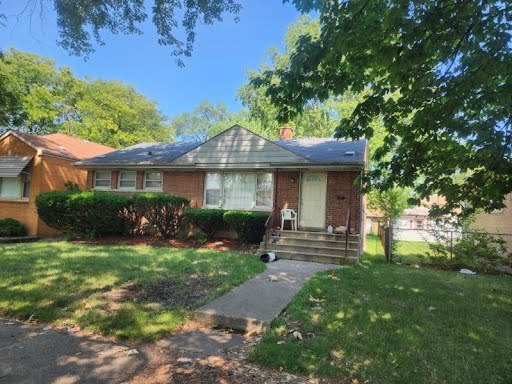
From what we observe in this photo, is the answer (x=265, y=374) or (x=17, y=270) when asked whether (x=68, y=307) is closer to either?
(x=17, y=270)

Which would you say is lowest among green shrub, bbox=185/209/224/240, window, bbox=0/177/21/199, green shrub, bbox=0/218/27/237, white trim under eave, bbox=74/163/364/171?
green shrub, bbox=0/218/27/237

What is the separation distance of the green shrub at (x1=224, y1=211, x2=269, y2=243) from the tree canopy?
2204 centimetres

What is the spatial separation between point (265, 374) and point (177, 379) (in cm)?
89

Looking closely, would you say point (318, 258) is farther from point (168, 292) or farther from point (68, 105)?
point (68, 105)

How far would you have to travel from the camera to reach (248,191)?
47.9 ft

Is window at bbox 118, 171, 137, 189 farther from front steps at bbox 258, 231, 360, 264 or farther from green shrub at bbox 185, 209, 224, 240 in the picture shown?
front steps at bbox 258, 231, 360, 264

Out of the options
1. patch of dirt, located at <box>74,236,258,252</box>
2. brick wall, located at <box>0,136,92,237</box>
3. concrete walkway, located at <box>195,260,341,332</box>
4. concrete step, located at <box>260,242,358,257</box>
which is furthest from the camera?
brick wall, located at <box>0,136,92,237</box>

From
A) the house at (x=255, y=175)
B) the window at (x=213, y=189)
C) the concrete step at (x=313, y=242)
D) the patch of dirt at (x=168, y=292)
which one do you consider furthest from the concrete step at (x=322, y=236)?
the patch of dirt at (x=168, y=292)

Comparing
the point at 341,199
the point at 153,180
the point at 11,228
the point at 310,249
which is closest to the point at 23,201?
the point at 11,228

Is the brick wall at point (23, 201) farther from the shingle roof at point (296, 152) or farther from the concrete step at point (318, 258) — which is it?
the concrete step at point (318, 258)

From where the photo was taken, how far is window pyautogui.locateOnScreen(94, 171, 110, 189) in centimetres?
1677

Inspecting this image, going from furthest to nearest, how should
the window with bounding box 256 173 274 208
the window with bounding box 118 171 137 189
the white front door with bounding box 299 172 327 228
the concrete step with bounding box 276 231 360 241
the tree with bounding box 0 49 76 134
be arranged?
the tree with bounding box 0 49 76 134, the window with bounding box 118 171 137 189, the window with bounding box 256 173 274 208, the white front door with bounding box 299 172 327 228, the concrete step with bounding box 276 231 360 241

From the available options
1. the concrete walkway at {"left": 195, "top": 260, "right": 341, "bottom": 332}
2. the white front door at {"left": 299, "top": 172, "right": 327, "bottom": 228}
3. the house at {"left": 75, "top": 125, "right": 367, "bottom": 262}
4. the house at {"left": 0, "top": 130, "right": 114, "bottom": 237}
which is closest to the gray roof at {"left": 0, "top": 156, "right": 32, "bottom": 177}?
the house at {"left": 0, "top": 130, "right": 114, "bottom": 237}

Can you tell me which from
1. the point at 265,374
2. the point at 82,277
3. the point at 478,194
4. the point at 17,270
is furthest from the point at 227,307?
the point at 17,270
